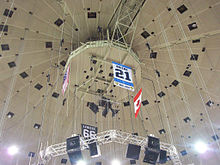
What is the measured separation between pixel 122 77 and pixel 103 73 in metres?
3.20

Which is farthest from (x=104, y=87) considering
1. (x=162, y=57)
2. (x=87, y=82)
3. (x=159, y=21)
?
(x=159, y=21)

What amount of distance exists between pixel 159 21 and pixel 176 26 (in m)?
1.03

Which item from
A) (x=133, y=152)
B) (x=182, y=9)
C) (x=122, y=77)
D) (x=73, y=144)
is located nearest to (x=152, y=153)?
(x=133, y=152)

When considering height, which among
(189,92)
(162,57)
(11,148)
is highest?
(162,57)

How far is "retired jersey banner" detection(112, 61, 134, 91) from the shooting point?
906 centimetres

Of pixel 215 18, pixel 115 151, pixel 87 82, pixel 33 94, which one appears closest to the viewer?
pixel 215 18

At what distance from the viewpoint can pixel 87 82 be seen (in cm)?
1285

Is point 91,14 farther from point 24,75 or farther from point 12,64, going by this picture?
point 24,75

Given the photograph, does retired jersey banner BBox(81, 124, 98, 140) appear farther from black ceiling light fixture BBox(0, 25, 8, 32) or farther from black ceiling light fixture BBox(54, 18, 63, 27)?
black ceiling light fixture BBox(0, 25, 8, 32)

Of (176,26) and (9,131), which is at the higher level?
(176,26)

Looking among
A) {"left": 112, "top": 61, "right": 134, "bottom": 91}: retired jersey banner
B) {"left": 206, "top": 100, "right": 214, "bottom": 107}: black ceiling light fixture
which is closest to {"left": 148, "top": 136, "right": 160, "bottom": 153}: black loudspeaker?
{"left": 112, "top": 61, "right": 134, "bottom": 91}: retired jersey banner

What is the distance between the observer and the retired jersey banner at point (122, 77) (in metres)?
9.06

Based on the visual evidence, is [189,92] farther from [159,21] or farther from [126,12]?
[126,12]

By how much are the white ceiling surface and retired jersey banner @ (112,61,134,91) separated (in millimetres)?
1998
